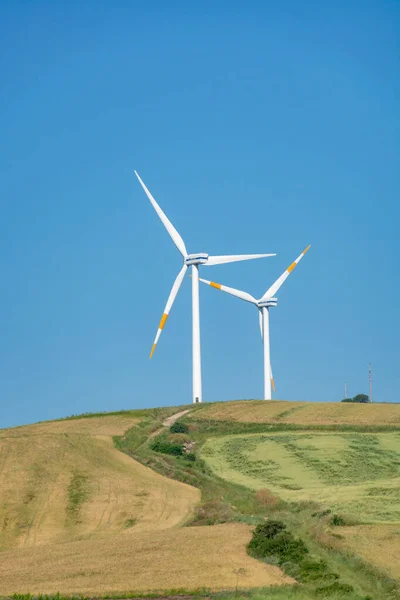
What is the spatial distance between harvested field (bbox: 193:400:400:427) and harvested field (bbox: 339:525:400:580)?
4638 cm

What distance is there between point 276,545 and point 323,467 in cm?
3135

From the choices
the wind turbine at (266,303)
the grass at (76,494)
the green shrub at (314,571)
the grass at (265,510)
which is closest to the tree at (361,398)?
the wind turbine at (266,303)

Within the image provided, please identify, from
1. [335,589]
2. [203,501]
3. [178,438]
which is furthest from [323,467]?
[335,589]

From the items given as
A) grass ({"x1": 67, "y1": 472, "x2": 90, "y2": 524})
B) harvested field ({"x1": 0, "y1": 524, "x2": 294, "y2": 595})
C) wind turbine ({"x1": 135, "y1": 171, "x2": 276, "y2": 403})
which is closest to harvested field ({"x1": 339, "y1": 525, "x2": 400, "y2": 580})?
harvested field ({"x1": 0, "y1": 524, "x2": 294, "y2": 595})

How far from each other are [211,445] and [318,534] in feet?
145

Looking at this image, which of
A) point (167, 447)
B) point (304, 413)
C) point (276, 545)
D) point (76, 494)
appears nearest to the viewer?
point (276, 545)

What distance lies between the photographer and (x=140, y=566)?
3888cm

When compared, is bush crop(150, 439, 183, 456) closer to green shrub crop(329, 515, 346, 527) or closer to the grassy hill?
the grassy hill

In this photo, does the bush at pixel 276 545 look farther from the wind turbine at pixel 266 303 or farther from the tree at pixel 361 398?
the tree at pixel 361 398

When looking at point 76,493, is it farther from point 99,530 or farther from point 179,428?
point 179,428

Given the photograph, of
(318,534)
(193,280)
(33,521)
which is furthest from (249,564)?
(193,280)

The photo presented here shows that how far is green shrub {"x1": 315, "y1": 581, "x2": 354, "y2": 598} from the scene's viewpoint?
35.0 metres

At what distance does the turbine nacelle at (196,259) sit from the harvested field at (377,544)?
6276cm

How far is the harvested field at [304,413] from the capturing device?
313ft
